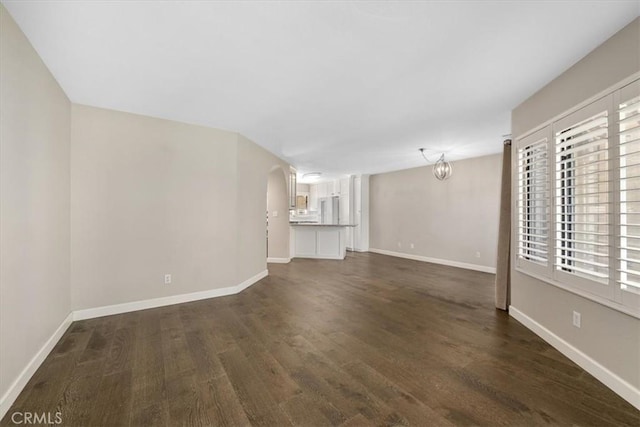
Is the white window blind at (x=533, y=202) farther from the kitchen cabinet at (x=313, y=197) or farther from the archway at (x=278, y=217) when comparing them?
the kitchen cabinet at (x=313, y=197)

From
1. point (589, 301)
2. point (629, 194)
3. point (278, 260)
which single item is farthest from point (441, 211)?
point (629, 194)

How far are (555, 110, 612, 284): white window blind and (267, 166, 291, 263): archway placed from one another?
15.9 feet

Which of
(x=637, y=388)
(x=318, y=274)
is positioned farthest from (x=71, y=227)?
(x=637, y=388)

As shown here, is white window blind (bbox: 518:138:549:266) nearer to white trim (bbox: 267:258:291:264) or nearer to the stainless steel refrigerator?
white trim (bbox: 267:258:291:264)

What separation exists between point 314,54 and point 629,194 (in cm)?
242

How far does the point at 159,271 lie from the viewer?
3.41m

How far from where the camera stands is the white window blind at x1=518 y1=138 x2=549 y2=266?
2.59 m

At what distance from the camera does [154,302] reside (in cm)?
337

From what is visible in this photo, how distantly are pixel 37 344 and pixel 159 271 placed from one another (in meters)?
1.36

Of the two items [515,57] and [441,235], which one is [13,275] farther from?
[441,235]

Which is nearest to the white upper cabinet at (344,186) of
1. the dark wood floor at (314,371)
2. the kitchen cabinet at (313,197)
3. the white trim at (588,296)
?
the kitchen cabinet at (313,197)

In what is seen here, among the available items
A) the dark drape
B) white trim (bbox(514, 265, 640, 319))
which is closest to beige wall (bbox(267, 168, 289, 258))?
the dark drape

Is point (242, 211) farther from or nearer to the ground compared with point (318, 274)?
farther from the ground

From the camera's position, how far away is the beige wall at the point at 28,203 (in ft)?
5.46
